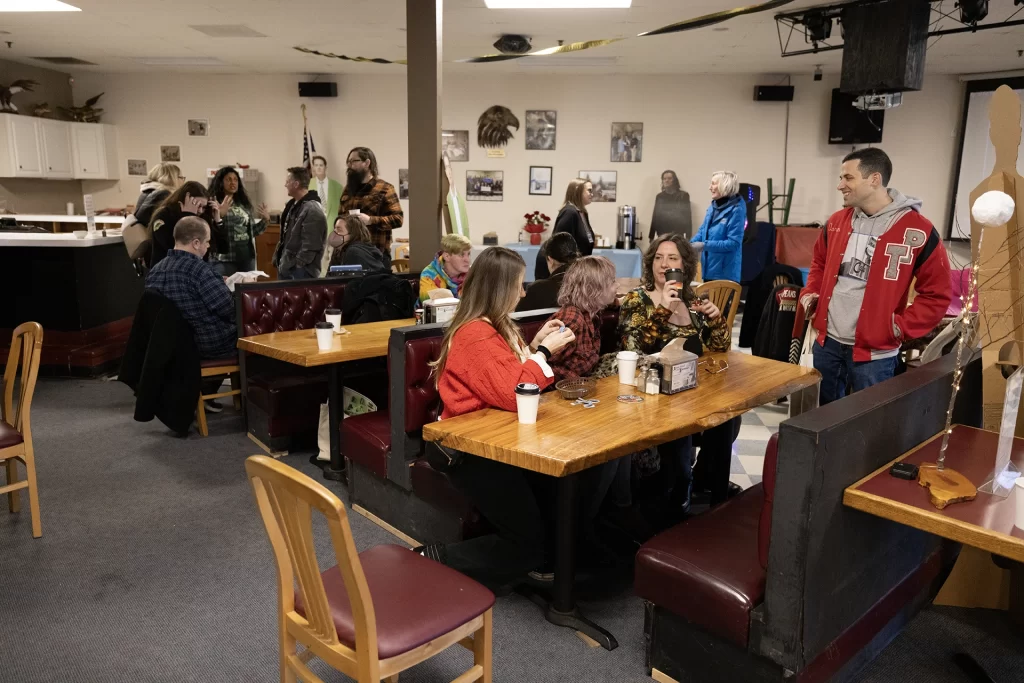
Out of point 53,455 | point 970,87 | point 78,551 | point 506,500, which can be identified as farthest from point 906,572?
point 970,87

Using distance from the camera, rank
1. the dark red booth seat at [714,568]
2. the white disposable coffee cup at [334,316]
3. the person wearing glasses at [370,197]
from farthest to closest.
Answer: the person wearing glasses at [370,197]
the white disposable coffee cup at [334,316]
the dark red booth seat at [714,568]

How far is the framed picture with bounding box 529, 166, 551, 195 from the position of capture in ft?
32.4

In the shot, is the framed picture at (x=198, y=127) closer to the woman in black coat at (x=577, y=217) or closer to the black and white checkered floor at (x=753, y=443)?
the woman in black coat at (x=577, y=217)

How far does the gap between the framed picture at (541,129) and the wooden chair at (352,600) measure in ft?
27.4

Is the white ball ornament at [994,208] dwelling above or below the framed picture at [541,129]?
below

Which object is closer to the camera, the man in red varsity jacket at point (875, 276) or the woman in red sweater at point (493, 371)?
the woman in red sweater at point (493, 371)

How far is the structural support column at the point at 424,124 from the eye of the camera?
15.5 ft

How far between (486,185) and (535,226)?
1.07m

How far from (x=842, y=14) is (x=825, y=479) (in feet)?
16.9

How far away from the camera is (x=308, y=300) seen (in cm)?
461

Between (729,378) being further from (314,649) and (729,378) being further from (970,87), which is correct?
(970,87)

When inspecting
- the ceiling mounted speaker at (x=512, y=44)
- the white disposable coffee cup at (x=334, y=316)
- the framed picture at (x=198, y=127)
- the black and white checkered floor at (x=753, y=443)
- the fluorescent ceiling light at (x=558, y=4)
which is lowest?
the black and white checkered floor at (x=753, y=443)

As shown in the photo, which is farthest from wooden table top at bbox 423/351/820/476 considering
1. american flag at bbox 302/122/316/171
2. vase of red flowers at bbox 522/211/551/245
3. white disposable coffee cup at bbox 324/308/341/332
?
american flag at bbox 302/122/316/171

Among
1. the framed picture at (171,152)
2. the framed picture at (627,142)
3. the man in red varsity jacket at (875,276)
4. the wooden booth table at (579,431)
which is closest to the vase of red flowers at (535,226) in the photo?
the framed picture at (627,142)
